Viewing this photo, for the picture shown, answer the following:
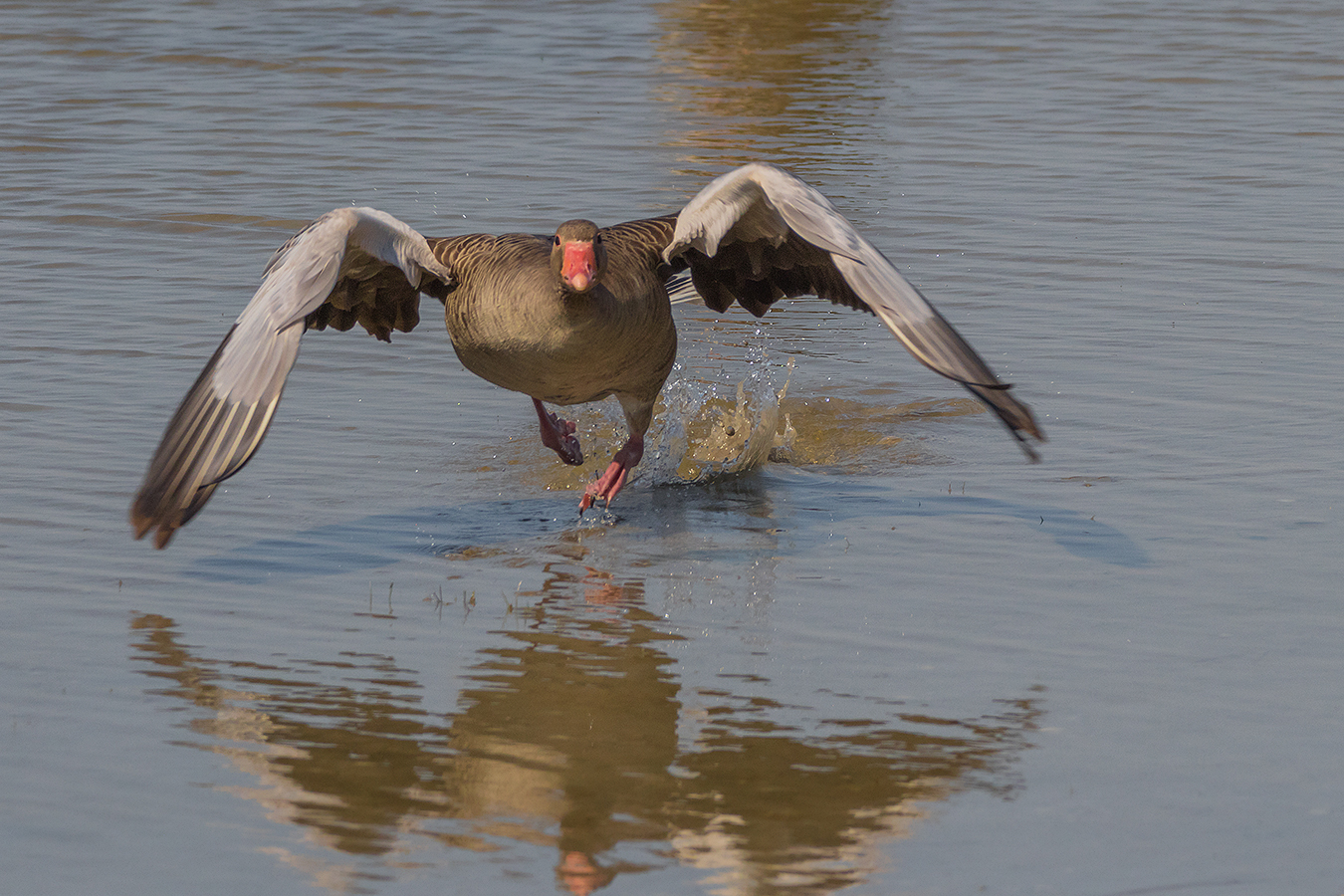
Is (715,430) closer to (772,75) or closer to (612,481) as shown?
(612,481)

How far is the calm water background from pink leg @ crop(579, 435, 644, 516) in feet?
0.61

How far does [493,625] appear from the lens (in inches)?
219

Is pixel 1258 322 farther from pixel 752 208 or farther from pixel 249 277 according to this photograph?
pixel 249 277

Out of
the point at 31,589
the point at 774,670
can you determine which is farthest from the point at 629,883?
Result: the point at 31,589

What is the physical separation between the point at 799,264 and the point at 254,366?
2.58 metres

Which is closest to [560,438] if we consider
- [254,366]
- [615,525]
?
[615,525]

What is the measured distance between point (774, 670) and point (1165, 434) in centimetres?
309

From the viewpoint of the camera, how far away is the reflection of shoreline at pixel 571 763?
3979mm

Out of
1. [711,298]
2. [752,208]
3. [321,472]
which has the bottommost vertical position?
[321,472]

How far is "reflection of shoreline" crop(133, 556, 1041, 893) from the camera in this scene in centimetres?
398

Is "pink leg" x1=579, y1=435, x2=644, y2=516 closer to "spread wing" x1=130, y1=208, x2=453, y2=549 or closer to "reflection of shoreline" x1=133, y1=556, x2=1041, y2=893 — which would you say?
"spread wing" x1=130, y1=208, x2=453, y2=549

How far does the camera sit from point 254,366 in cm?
544

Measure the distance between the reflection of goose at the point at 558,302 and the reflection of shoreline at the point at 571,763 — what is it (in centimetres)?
74

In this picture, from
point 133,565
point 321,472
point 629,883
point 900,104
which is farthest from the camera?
point 900,104
